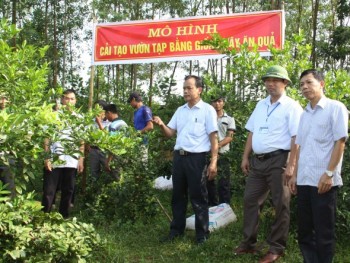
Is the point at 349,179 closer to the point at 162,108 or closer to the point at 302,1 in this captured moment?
the point at 162,108

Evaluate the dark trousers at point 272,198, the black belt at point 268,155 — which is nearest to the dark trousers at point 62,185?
the dark trousers at point 272,198

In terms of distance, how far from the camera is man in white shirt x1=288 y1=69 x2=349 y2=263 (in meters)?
2.94

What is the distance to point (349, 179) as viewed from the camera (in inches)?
152

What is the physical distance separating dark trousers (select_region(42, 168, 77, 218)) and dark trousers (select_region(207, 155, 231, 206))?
1713 mm

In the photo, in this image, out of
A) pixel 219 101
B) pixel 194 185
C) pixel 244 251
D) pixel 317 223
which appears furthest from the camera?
pixel 219 101

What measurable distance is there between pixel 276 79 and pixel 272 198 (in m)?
1.02

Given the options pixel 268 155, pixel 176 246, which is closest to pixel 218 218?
pixel 176 246

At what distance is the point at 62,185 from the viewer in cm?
502

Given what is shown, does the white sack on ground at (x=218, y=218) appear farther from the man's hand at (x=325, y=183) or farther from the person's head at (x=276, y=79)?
the man's hand at (x=325, y=183)

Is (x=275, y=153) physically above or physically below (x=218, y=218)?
above

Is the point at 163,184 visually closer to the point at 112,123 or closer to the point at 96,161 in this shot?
the point at 96,161

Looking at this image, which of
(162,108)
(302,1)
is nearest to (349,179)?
(162,108)

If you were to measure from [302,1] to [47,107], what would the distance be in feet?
72.8

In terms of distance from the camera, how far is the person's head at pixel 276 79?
3.56 meters
